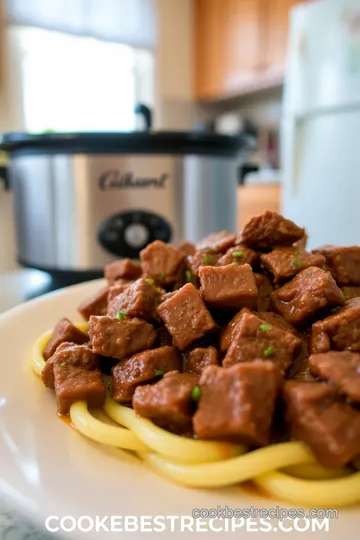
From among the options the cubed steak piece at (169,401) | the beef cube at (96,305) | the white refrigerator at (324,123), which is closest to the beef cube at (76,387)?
the cubed steak piece at (169,401)

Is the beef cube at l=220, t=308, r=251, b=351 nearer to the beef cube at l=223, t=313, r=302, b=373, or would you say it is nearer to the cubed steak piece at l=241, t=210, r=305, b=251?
the beef cube at l=223, t=313, r=302, b=373

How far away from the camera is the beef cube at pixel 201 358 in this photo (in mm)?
1114

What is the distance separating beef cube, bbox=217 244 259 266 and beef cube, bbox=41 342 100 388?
43 centimetres

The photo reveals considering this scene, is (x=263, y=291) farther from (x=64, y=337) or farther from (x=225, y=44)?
(x=225, y=44)

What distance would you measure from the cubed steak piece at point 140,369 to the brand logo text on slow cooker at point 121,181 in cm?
130

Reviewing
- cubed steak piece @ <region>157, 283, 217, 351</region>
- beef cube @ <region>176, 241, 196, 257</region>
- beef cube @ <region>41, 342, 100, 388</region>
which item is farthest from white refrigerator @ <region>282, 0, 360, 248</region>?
beef cube @ <region>41, 342, 100, 388</region>

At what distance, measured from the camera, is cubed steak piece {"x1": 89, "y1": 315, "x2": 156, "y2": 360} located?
117cm

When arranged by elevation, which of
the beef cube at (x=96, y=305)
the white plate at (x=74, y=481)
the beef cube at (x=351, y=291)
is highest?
the beef cube at (x=351, y=291)

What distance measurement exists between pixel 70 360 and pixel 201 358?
0.30m

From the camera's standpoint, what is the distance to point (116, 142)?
225 centimetres

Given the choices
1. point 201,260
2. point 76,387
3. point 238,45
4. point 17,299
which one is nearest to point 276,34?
point 238,45

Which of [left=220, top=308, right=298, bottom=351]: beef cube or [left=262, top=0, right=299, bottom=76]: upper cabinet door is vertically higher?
[left=262, top=0, right=299, bottom=76]: upper cabinet door

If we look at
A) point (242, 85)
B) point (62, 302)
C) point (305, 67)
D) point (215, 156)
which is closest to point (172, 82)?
point (242, 85)

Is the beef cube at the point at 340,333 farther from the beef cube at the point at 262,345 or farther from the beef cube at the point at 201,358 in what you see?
the beef cube at the point at 201,358
